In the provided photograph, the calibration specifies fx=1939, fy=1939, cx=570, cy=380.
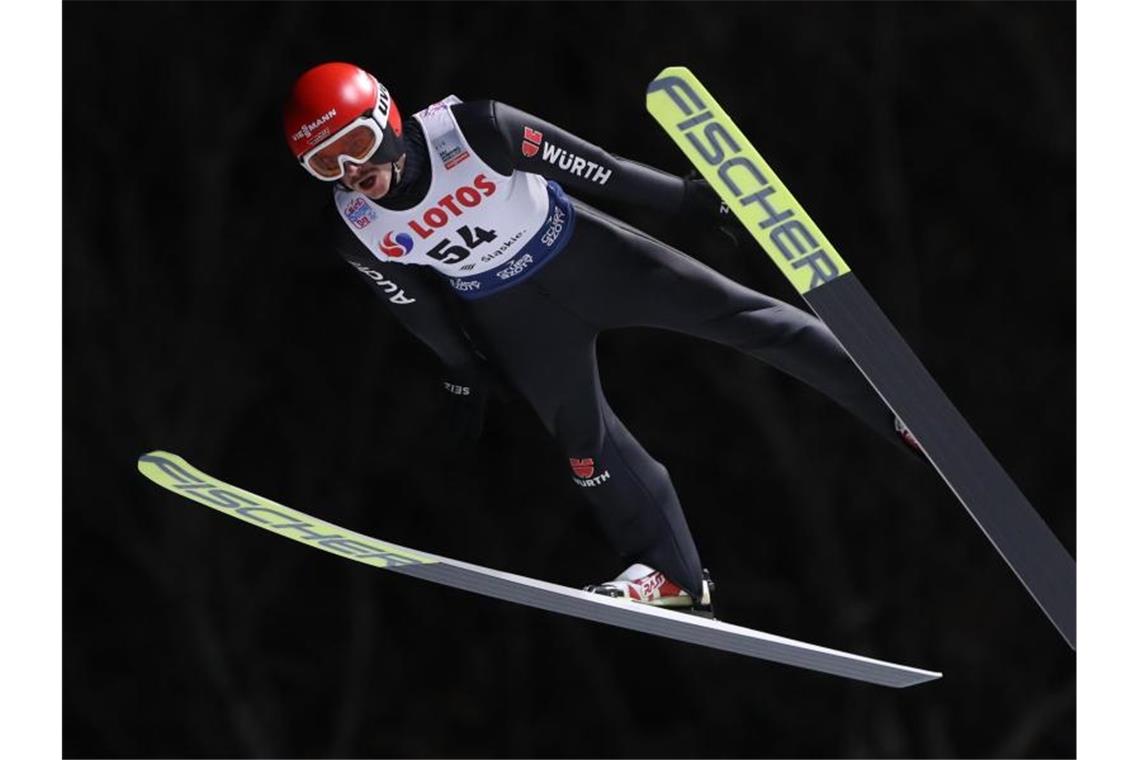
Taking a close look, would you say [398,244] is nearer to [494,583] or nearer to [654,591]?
[494,583]

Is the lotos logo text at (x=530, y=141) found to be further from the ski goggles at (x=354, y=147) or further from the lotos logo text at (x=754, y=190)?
the lotos logo text at (x=754, y=190)

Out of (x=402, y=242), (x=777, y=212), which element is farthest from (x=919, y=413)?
(x=402, y=242)

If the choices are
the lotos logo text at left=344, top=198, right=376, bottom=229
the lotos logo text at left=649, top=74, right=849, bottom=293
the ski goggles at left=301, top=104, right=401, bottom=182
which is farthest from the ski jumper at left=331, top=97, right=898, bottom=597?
the lotos logo text at left=649, top=74, right=849, bottom=293

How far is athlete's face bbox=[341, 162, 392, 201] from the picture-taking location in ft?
14.9

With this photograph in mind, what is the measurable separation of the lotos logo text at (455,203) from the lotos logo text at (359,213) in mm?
101

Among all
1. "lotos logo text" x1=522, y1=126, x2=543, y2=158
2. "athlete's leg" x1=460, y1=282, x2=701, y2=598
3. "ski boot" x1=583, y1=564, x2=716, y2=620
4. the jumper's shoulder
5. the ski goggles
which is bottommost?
"ski boot" x1=583, y1=564, x2=716, y2=620

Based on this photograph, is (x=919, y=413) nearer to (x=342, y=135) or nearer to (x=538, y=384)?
(x=538, y=384)

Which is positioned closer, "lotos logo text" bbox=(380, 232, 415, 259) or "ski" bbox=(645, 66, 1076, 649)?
"ski" bbox=(645, 66, 1076, 649)

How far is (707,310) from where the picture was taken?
489 centimetres

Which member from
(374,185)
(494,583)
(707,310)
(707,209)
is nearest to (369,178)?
(374,185)

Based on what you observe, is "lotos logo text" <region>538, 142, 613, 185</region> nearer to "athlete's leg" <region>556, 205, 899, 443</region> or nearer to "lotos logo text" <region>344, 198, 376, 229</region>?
"athlete's leg" <region>556, 205, 899, 443</region>

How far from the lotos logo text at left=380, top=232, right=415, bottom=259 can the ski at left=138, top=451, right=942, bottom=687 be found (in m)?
0.83

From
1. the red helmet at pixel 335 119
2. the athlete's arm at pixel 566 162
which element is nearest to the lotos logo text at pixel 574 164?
the athlete's arm at pixel 566 162

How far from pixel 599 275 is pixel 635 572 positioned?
815 mm
